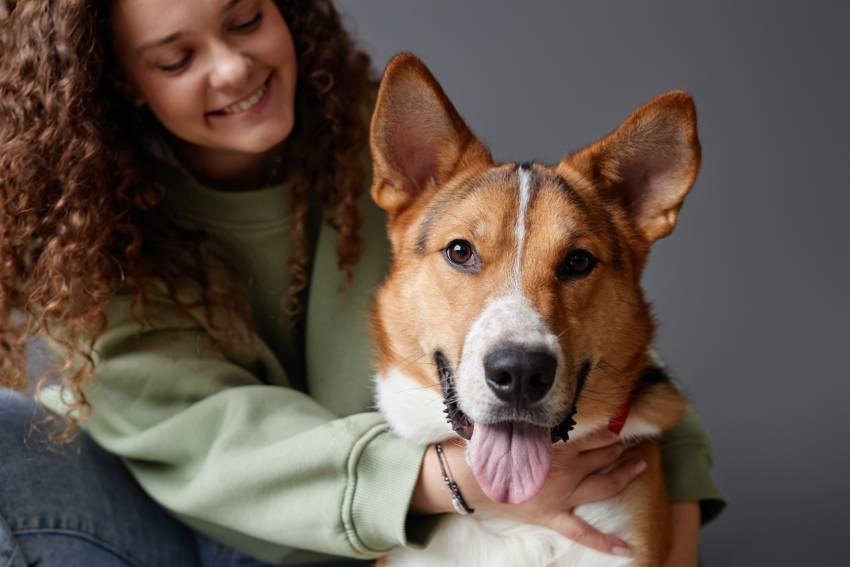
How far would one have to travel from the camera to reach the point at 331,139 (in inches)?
122

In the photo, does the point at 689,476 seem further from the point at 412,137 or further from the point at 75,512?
the point at 75,512

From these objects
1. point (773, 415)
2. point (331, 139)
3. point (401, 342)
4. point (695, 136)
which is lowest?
point (773, 415)

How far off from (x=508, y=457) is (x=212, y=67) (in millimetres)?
1281

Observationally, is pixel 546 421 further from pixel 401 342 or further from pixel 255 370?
pixel 255 370

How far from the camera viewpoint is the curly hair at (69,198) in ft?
8.71

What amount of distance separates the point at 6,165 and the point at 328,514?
120 cm

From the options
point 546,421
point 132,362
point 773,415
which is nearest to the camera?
point 546,421

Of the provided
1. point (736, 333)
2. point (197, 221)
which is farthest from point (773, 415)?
point (197, 221)

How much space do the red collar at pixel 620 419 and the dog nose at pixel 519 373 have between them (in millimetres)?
398

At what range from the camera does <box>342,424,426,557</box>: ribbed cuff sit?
2465mm

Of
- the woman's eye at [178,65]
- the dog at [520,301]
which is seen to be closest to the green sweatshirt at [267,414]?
the dog at [520,301]

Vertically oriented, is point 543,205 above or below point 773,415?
above

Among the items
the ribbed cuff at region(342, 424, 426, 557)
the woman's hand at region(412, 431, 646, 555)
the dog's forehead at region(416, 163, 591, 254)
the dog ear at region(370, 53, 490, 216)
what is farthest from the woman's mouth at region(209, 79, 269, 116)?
the woman's hand at region(412, 431, 646, 555)

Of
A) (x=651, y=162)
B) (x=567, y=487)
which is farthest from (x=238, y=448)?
(x=651, y=162)
